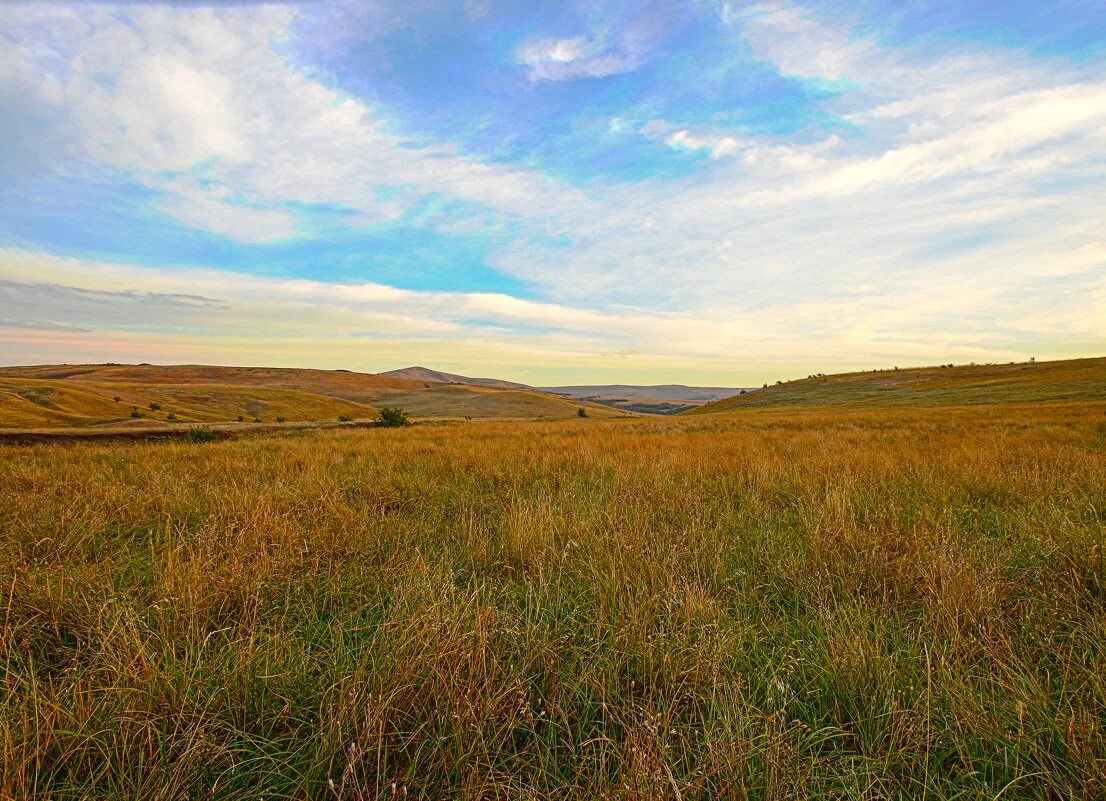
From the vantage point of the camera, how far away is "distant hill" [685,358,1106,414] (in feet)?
124

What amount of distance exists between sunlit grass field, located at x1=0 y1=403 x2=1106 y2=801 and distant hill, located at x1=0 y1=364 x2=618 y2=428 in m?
33.5

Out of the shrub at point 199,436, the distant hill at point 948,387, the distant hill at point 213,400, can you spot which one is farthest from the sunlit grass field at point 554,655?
the distant hill at point 948,387

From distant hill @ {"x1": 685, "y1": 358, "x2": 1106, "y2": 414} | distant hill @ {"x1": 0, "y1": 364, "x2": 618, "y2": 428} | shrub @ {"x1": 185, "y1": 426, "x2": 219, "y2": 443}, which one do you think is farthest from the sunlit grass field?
distant hill @ {"x1": 685, "y1": 358, "x2": 1106, "y2": 414}

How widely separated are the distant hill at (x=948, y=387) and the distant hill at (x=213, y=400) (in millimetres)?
33257

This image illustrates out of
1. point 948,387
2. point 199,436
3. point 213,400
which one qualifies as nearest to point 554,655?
point 199,436

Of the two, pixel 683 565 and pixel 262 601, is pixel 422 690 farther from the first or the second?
pixel 683 565

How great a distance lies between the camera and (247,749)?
1.79 meters

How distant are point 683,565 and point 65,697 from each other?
3.28m

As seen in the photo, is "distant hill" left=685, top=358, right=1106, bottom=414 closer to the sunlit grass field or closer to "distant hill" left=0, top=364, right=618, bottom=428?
"distant hill" left=0, top=364, right=618, bottom=428

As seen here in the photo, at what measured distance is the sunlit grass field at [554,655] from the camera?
5.53 feet

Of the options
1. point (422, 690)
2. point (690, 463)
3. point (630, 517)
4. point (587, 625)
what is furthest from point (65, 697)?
point (690, 463)

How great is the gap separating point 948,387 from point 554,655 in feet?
203

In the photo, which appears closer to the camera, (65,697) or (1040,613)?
(65,697)

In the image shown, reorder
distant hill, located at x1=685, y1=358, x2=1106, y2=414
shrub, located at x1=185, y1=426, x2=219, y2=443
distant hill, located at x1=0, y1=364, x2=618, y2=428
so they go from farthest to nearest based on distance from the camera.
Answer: distant hill, located at x1=0, y1=364, x2=618, y2=428 → distant hill, located at x1=685, y1=358, x2=1106, y2=414 → shrub, located at x1=185, y1=426, x2=219, y2=443
